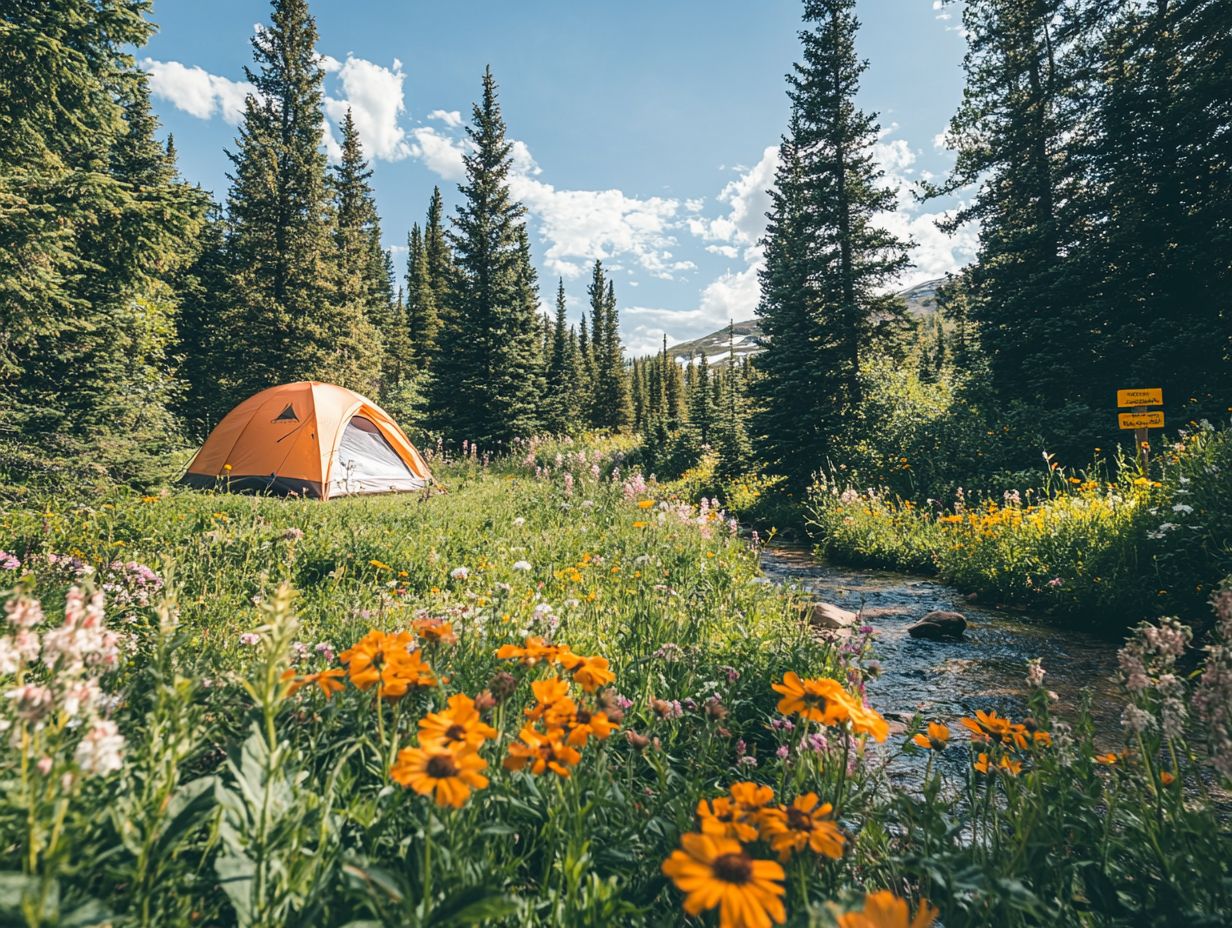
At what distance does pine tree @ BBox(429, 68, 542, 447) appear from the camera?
1900 centimetres

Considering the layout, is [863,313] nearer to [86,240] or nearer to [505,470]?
[505,470]

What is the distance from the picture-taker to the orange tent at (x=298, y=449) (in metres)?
9.09

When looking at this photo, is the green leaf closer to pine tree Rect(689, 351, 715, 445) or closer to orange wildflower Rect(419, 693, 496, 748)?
orange wildflower Rect(419, 693, 496, 748)

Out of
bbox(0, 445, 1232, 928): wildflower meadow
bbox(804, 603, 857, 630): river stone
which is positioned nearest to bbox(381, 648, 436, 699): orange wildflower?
bbox(0, 445, 1232, 928): wildflower meadow

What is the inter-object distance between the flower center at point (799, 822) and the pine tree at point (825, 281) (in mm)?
12611

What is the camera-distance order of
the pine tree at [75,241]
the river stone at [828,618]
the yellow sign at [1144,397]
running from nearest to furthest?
the river stone at [828,618] < the pine tree at [75,241] < the yellow sign at [1144,397]

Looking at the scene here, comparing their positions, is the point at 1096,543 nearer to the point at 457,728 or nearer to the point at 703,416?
the point at 457,728

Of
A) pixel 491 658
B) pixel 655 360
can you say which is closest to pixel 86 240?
pixel 491 658

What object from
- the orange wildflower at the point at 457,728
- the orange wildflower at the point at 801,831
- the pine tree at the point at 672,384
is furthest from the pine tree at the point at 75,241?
the pine tree at the point at 672,384

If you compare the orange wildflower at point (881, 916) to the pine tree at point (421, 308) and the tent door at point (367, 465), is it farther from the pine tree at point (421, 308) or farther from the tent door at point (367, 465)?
the pine tree at point (421, 308)

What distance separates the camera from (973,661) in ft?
15.5

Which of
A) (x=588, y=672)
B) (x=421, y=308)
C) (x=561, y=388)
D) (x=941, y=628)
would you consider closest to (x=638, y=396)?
(x=421, y=308)

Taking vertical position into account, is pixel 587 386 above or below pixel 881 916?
above

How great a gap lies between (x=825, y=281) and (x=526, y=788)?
48.3 feet
